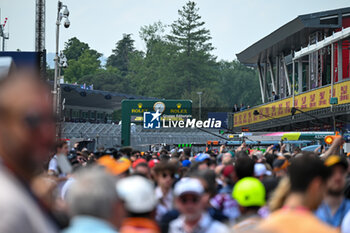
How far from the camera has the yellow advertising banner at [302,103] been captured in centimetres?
3403

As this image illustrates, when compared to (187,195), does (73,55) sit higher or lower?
higher

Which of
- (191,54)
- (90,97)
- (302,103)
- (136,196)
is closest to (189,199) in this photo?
(136,196)

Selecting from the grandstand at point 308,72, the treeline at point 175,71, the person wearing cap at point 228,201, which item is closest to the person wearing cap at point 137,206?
the person wearing cap at point 228,201

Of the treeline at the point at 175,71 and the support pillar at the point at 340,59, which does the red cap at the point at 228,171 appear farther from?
the treeline at the point at 175,71

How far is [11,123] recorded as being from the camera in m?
1.94

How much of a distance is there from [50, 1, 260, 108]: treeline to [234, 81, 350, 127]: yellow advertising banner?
51816 millimetres

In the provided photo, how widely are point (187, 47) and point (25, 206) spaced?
363ft

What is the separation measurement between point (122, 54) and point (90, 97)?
7247 cm

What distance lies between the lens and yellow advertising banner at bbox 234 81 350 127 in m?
34.0

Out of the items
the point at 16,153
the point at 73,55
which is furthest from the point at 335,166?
the point at 73,55

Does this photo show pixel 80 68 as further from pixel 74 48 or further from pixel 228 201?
pixel 228 201

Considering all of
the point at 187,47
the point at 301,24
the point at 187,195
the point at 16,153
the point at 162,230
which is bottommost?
the point at 162,230

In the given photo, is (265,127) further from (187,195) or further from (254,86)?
(254,86)

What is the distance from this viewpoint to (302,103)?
41688 millimetres
